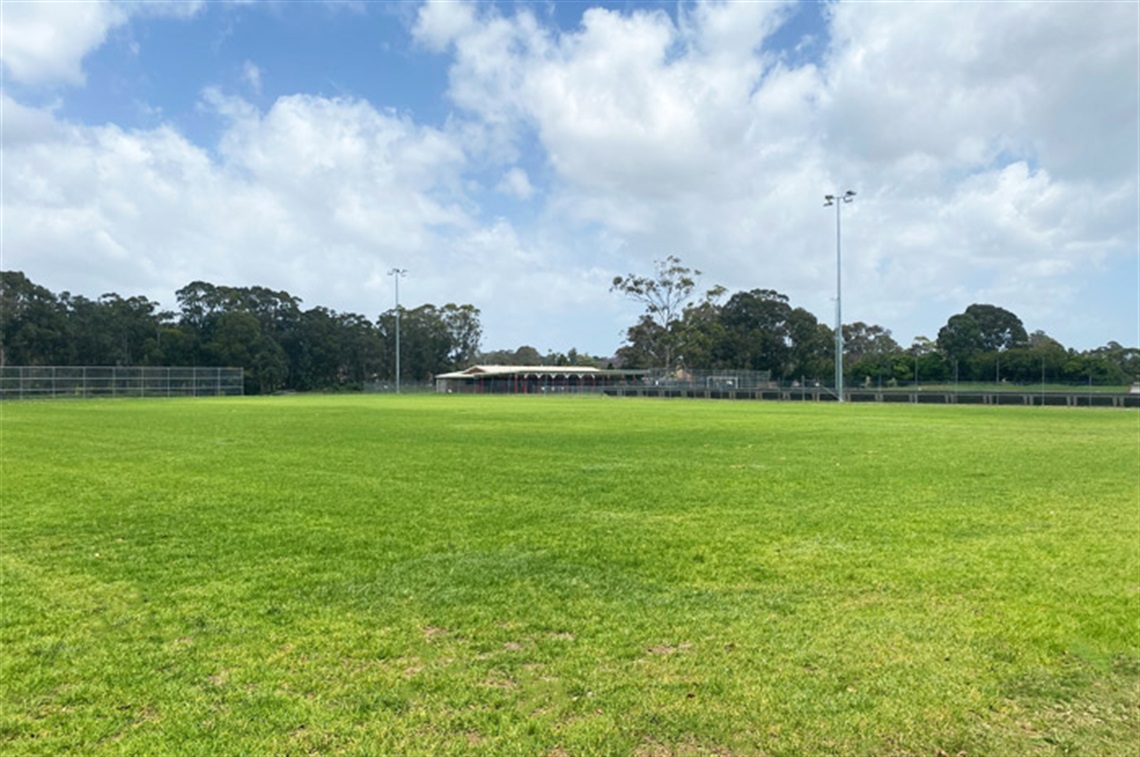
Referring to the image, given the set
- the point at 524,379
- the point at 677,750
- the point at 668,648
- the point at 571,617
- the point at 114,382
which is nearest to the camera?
the point at 677,750

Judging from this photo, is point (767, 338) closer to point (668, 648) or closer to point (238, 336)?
point (238, 336)

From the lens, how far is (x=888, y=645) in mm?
3949

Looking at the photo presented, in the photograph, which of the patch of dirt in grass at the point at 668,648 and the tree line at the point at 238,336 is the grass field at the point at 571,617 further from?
the tree line at the point at 238,336

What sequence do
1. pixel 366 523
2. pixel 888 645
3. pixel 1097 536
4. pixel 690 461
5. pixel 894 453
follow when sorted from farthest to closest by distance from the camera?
1. pixel 894 453
2. pixel 690 461
3. pixel 366 523
4. pixel 1097 536
5. pixel 888 645

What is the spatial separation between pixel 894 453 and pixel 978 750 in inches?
459

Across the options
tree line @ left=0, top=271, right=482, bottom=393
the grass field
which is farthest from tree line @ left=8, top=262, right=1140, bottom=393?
the grass field

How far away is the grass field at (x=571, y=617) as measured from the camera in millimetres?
3078

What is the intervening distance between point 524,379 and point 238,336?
30.8 m

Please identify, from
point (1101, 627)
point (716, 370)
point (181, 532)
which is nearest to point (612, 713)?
point (1101, 627)

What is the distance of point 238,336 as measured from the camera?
78.6m

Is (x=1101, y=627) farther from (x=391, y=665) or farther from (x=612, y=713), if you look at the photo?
(x=391, y=665)

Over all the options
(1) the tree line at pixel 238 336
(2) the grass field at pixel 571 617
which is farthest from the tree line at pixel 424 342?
(2) the grass field at pixel 571 617

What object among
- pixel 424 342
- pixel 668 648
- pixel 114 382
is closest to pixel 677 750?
pixel 668 648

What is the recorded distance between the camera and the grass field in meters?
3.08
